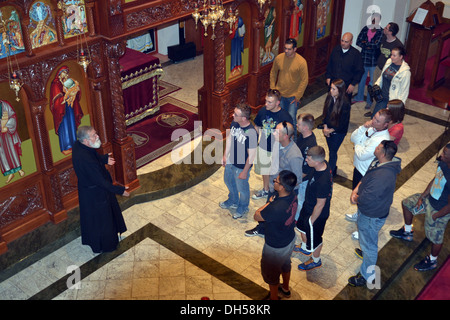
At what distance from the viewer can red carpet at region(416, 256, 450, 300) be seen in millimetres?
7262

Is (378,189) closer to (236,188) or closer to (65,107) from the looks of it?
(236,188)

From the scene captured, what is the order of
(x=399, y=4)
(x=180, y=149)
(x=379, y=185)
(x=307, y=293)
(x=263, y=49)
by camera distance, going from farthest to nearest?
(x=399, y=4)
(x=263, y=49)
(x=180, y=149)
(x=307, y=293)
(x=379, y=185)

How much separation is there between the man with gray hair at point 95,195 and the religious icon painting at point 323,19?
6.81 meters

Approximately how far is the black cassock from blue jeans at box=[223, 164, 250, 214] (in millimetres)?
1714

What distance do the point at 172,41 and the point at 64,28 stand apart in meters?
7.13

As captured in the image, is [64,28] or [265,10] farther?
[265,10]

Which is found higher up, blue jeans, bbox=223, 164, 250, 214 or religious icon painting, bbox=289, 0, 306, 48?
religious icon painting, bbox=289, 0, 306, 48

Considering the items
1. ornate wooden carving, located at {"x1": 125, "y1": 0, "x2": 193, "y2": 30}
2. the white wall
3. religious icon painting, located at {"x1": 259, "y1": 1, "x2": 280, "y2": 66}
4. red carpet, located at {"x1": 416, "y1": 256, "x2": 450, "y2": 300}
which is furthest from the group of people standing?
the white wall

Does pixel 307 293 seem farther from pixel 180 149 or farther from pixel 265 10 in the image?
pixel 265 10

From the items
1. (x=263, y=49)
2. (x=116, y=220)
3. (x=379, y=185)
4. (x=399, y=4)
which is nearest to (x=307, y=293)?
(x=379, y=185)

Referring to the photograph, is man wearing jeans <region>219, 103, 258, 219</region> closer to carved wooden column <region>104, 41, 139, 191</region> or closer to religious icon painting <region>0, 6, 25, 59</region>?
carved wooden column <region>104, 41, 139, 191</region>

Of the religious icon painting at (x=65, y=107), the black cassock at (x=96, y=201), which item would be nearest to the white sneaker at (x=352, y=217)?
the black cassock at (x=96, y=201)

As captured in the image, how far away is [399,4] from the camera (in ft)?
40.5

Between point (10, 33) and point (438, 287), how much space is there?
6518 mm
